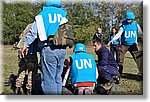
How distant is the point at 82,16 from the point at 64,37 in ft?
0.96

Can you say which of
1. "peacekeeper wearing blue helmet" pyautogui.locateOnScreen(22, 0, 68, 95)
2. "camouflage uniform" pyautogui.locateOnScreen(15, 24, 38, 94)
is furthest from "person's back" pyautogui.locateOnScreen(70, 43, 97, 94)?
"camouflage uniform" pyautogui.locateOnScreen(15, 24, 38, 94)

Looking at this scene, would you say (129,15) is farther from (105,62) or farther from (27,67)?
(27,67)

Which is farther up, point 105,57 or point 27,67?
point 105,57

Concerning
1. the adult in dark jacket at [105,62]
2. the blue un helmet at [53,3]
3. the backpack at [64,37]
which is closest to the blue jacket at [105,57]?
the adult in dark jacket at [105,62]

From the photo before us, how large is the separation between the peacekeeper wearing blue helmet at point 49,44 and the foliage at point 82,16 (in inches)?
3.4

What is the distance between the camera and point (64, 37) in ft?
16.8

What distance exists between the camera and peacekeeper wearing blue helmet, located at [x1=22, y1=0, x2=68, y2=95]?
5.11 m

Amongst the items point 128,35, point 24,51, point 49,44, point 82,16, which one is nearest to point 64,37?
point 49,44

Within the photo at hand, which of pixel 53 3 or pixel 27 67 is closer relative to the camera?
pixel 53 3

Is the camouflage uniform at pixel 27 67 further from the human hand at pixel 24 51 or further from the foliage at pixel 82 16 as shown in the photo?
the foliage at pixel 82 16

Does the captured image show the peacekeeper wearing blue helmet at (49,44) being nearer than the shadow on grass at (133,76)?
Yes

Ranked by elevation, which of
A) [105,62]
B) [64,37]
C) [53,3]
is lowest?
[105,62]

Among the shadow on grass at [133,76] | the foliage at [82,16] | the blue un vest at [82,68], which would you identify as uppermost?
the foliage at [82,16]

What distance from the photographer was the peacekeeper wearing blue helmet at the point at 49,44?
16.8 feet
